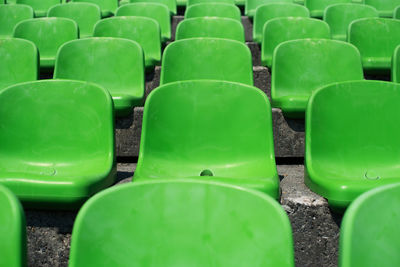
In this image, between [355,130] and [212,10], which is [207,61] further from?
[212,10]

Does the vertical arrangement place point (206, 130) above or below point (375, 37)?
above

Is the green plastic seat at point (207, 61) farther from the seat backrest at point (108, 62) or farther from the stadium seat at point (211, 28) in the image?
the stadium seat at point (211, 28)

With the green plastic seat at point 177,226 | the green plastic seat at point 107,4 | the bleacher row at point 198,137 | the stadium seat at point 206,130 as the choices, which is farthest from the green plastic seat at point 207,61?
the green plastic seat at point 107,4

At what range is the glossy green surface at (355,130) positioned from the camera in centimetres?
218

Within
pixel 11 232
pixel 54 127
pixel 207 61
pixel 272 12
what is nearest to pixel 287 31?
pixel 272 12

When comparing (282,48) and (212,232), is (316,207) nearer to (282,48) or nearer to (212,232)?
(212,232)

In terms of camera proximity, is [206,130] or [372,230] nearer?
[372,230]

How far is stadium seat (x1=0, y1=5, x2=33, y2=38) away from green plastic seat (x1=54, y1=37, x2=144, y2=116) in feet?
5.13

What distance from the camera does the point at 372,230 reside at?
112 centimetres

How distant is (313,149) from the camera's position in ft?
7.12

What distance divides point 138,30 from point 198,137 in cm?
164

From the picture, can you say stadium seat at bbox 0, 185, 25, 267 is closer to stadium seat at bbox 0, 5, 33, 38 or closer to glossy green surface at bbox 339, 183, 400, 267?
glossy green surface at bbox 339, 183, 400, 267

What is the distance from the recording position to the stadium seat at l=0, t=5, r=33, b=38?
4359 mm

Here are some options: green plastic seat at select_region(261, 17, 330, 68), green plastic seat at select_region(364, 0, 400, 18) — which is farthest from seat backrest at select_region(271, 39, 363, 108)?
green plastic seat at select_region(364, 0, 400, 18)
